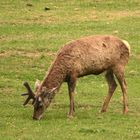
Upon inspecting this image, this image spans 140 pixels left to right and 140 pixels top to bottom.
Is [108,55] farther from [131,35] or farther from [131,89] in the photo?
[131,35]

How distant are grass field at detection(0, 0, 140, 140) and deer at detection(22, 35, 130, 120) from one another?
47 centimetres

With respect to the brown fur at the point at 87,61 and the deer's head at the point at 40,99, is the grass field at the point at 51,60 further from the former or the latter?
the brown fur at the point at 87,61

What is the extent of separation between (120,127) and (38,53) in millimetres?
10292

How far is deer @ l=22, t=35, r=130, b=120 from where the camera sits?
52.5 feet

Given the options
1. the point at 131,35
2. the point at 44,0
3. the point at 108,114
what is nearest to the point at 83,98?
the point at 108,114

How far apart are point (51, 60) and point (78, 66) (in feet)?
24.6

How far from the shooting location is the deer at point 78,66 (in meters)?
16.0

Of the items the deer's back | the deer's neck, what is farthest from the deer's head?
the deer's back

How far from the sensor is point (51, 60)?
24.0 metres

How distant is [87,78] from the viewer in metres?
22.0

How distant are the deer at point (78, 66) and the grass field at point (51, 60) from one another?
18.5 inches

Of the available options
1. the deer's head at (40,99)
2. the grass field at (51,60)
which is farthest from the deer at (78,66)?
the grass field at (51,60)

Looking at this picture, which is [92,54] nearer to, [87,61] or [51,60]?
[87,61]

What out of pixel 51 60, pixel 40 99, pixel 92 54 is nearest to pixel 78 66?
pixel 92 54
